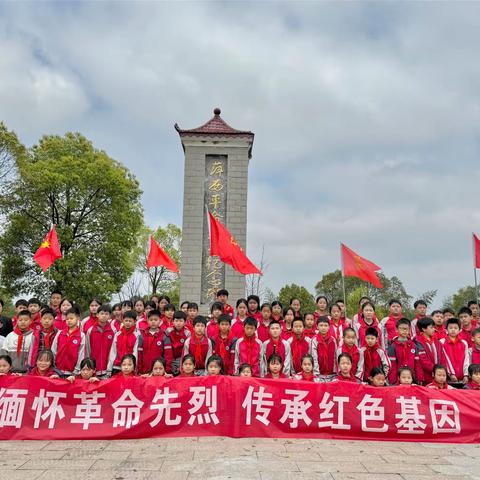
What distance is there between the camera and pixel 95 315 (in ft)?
23.1

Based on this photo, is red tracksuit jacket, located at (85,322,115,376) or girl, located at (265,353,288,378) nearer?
girl, located at (265,353,288,378)

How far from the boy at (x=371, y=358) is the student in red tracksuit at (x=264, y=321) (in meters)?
1.53

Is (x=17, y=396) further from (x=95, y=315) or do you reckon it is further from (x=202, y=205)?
(x=202, y=205)

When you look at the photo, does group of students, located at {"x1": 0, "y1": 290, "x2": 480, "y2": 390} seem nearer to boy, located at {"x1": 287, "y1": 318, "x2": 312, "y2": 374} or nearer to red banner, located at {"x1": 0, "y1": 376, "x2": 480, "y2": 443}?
boy, located at {"x1": 287, "y1": 318, "x2": 312, "y2": 374}

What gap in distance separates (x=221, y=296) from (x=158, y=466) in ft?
15.1

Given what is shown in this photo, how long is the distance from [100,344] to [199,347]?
147 centimetres

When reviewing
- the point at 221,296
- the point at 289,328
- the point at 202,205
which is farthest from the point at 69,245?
the point at 289,328

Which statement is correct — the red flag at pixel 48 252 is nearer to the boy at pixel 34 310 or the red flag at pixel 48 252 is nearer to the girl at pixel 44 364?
the boy at pixel 34 310

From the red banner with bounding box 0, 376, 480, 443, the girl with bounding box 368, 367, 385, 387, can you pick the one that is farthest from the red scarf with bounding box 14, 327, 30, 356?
the girl with bounding box 368, 367, 385, 387

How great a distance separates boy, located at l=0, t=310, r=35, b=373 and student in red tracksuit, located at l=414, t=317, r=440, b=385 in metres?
5.12

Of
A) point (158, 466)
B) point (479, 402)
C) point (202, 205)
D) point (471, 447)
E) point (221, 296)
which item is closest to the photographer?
point (158, 466)

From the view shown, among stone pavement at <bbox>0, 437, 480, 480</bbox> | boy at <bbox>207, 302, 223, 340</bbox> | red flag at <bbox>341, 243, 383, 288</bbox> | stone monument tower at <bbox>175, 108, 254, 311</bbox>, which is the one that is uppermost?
stone monument tower at <bbox>175, 108, 254, 311</bbox>

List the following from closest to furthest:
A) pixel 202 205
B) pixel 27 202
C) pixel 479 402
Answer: pixel 479 402 → pixel 202 205 → pixel 27 202

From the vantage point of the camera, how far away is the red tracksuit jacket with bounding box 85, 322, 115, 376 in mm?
6535
